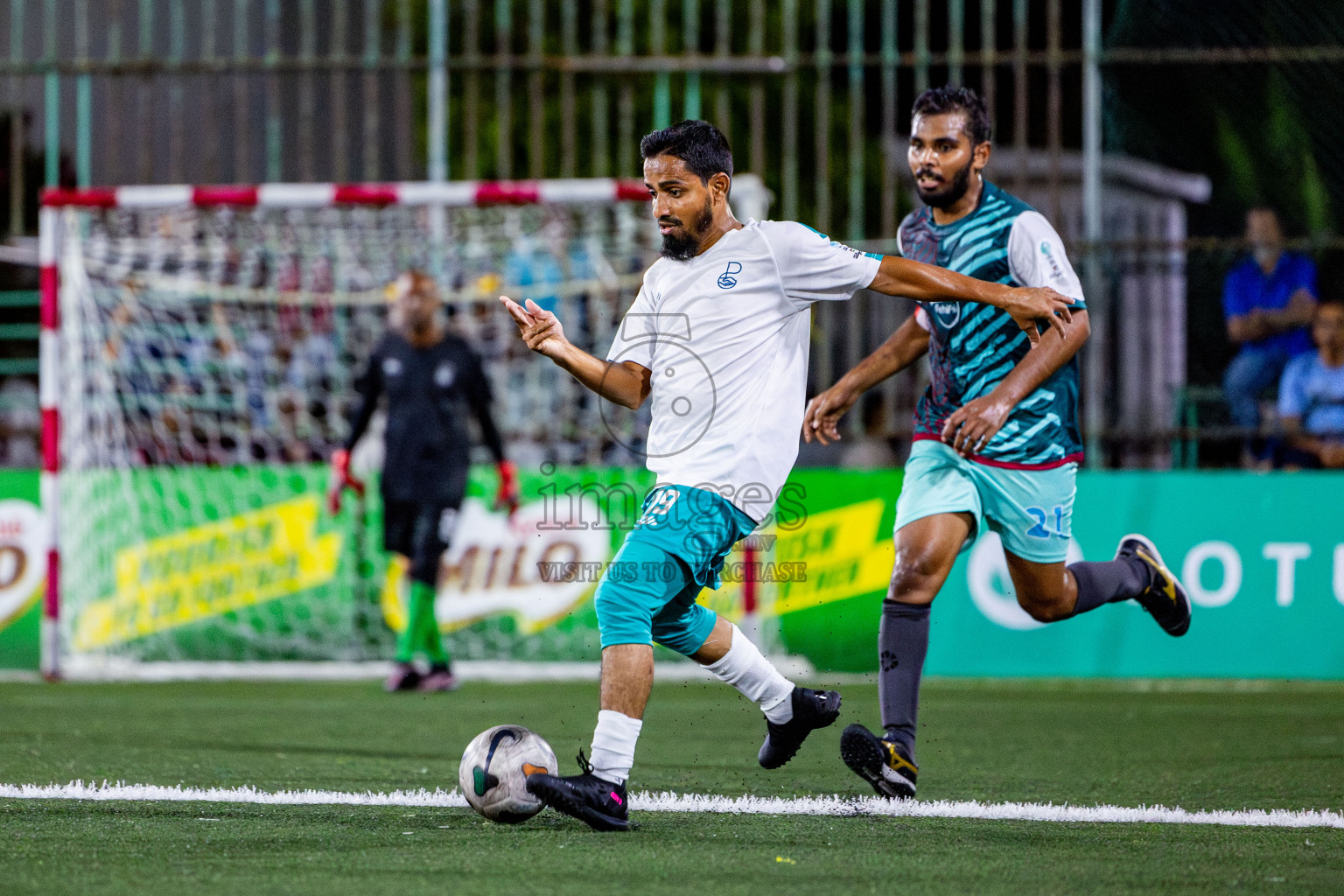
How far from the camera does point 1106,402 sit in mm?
10117


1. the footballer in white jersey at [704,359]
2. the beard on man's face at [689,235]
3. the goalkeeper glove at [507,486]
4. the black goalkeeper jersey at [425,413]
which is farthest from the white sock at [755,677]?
the black goalkeeper jersey at [425,413]

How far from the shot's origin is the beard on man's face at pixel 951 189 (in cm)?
514

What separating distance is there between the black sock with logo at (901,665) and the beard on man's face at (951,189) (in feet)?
3.92

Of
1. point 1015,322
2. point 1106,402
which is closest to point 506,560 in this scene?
point 1106,402

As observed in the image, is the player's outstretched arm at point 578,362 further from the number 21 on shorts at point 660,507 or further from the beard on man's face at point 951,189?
the beard on man's face at point 951,189

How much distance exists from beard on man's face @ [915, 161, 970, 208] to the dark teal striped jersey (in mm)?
71

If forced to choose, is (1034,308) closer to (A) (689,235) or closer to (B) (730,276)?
(B) (730,276)

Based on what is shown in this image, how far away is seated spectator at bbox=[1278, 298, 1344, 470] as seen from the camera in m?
9.49

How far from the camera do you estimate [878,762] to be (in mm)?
4758

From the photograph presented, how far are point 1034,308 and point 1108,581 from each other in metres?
1.36

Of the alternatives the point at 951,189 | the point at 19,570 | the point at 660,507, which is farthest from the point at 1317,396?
the point at 19,570

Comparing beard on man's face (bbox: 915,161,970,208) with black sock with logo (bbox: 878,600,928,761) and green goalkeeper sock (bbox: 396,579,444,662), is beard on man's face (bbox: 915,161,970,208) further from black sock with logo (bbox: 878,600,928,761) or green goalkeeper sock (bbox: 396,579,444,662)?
green goalkeeper sock (bbox: 396,579,444,662)

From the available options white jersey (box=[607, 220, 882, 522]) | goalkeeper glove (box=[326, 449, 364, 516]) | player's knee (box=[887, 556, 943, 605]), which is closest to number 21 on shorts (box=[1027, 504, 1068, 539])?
player's knee (box=[887, 556, 943, 605])

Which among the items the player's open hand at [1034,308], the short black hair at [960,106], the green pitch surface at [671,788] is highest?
the short black hair at [960,106]
